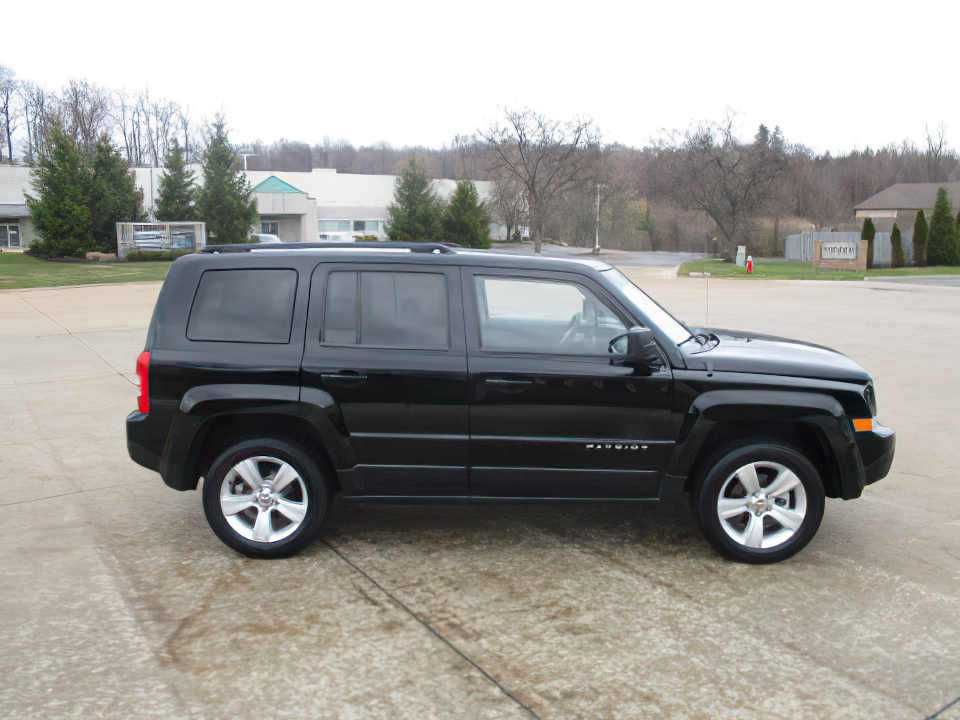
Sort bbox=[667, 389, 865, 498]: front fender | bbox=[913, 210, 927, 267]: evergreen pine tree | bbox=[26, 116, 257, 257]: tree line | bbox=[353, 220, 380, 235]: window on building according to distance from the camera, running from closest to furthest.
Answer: bbox=[667, 389, 865, 498]: front fender, bbox=[913, 210, 927, 267]: evergreen pine tree, bbox=[26, 116, 257, 257]: tree line, bbox=[353, 220, 380, 235]: window on building

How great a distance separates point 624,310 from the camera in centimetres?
522

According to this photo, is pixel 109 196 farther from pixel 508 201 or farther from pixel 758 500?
pixel 758 500

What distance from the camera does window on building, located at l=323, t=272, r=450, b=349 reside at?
5230 mm

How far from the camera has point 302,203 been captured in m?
68.6

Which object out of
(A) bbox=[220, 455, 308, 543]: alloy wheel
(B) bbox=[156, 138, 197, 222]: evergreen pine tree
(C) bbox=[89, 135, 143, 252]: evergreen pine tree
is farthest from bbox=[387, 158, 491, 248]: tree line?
(A) bbox=[220, 455, 308, 543]: alloy wheel

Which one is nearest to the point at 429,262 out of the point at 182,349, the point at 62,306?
the point at 182,349

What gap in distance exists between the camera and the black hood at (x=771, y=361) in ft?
17.0

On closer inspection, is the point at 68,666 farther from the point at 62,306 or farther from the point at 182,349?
the point at 62,306

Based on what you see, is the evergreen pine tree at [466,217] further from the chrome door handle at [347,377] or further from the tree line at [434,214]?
the chrome door handle at [347,377]

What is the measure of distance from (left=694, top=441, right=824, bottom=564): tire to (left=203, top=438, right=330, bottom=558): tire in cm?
221

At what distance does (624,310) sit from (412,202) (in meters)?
54.3

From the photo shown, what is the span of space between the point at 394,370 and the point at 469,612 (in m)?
1.40

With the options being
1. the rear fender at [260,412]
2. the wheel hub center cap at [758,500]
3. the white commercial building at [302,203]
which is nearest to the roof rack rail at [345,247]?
the rear fender at [260,412]

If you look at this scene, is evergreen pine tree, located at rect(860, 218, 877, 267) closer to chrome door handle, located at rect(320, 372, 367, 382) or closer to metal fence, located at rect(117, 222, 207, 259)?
metal fence, located at rect(117, 222, 207, 259)
